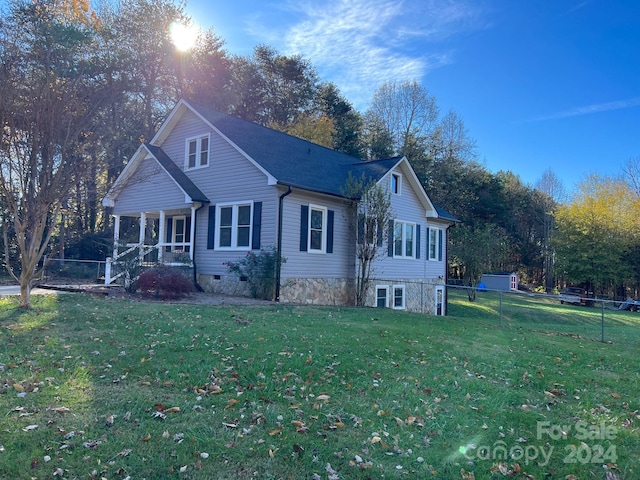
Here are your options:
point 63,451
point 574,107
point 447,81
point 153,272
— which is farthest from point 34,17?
point 574,107

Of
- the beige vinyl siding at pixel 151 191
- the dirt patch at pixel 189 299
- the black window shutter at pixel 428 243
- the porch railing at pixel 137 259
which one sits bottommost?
the dirt patch at pixel 189 299

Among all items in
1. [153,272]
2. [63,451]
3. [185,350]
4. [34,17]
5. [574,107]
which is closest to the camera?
[63,451]

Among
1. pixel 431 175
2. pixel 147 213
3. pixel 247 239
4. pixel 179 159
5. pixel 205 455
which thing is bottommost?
pixel 205 455

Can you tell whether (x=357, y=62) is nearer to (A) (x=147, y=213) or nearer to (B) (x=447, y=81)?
(B) (x=447, y=81)

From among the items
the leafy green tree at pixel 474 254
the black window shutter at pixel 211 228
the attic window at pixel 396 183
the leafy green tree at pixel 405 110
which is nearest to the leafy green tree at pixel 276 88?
the leafy green tree at pixel 405 110

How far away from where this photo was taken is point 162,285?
1195 cm

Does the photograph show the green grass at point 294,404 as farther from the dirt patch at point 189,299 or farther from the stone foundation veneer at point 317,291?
the stone foundation veneer at point 317,291

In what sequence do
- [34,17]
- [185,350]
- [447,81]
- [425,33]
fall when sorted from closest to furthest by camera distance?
[185,350]
[425,33]
[34,17]
[447,81]

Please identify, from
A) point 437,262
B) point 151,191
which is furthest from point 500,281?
point 151,191

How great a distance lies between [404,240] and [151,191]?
1025 cm

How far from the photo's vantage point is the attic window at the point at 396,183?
17492 millimetres

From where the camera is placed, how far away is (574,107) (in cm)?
2300

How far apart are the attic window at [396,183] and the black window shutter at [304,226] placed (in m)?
4.76

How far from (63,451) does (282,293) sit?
10354 mm
